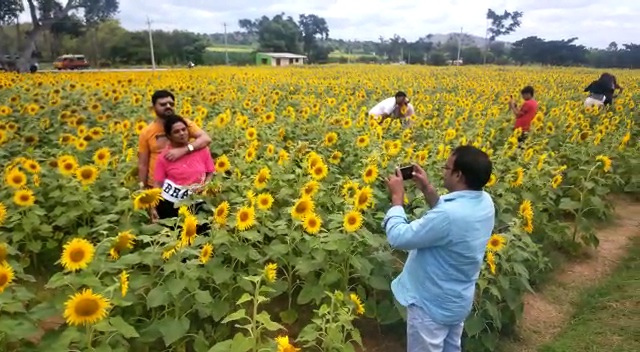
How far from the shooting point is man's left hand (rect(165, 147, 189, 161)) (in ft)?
11.8

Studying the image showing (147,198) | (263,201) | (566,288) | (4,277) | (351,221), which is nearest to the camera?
(4,277)

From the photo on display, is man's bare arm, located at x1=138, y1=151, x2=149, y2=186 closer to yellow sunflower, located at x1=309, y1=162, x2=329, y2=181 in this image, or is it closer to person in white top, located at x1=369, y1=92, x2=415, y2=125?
yellow sunflower, located at x1=309, y1=162, x2=329, y2=181

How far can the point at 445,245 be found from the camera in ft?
7.57

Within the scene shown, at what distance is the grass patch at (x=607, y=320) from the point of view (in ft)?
11.6

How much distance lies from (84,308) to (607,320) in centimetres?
364

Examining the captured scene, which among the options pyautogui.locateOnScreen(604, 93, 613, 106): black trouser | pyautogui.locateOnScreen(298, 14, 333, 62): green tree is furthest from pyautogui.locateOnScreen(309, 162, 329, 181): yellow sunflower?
pyautogui.locateOnScreen(298, 14, 333, 62): green tree

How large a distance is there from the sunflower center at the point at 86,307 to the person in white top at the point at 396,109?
5476 mm

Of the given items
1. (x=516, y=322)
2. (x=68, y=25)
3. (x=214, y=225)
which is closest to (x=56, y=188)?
(x=214, y=225)

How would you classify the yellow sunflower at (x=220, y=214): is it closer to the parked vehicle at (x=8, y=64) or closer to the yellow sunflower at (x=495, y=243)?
the yellow sunflower at (x=495, y=243)

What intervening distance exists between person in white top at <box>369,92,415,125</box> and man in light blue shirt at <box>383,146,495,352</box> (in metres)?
4.74

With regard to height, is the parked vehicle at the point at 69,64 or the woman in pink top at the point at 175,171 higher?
the parked vehicle at the point at 69,64

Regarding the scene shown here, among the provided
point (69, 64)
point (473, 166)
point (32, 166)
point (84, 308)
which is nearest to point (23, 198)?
point (32, 166)

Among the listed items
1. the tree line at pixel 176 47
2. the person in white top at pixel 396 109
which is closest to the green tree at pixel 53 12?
the tree line at pixel 176 47

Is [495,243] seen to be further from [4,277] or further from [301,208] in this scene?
[4,277]
